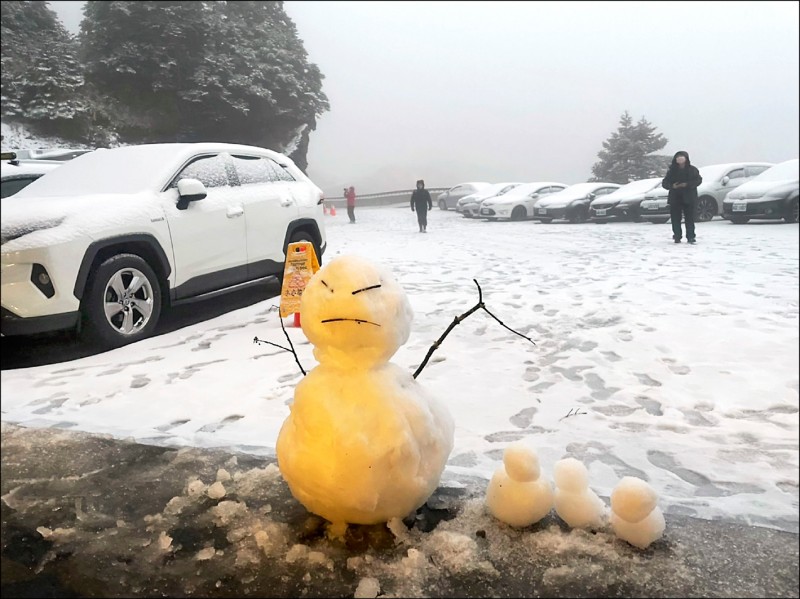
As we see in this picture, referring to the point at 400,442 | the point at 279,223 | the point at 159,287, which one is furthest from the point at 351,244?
the point at 400,442

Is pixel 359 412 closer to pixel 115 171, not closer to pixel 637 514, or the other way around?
pixel 637 514

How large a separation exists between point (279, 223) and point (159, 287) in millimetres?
457

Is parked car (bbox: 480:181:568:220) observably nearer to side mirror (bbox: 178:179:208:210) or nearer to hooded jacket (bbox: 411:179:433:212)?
hooded jacket (bbox: 411:179:433:212)

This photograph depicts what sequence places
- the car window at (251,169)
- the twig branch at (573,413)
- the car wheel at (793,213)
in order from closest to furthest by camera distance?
the car wheel at (793,213)
the twig branch at (573,413)
the car window at (251,169)

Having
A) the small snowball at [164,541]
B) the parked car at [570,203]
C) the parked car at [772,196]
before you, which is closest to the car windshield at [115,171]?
the small snowball at [164,541]

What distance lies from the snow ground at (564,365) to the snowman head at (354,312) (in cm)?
24

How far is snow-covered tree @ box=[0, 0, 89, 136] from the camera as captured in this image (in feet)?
5.48

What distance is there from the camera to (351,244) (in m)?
1.97

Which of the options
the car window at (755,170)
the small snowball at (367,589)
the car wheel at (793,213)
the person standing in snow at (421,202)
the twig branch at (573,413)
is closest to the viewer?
the small snowball at (367,589)

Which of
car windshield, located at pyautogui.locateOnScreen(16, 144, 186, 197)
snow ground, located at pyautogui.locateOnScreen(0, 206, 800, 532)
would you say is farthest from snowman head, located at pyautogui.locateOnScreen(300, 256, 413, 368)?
car windshield, located at pyautogui.locateOnScreen(16, 144, 186, 197)

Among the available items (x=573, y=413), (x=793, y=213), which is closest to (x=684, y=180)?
(x=793, y=213)

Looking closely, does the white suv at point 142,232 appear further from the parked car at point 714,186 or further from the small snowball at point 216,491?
the parked car at point 714,186

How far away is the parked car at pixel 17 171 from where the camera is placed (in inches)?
59.7

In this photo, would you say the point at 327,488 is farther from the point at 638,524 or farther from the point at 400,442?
the point at 638,524
